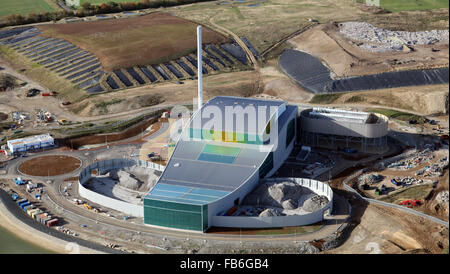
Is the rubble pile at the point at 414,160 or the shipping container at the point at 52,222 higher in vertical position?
the rubble pile at the point at 414,160

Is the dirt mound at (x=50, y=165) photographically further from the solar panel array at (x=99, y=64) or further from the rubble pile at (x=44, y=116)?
the solar panel array at (x=99, y=64)

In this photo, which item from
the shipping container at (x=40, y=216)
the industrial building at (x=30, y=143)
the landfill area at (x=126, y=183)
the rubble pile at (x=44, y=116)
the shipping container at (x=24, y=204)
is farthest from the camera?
the rubble pile at (x=44, y=116)

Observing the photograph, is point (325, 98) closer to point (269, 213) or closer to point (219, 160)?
point (219, 160)

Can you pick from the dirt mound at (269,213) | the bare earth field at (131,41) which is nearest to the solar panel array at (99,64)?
the bare earth field at (131,41)

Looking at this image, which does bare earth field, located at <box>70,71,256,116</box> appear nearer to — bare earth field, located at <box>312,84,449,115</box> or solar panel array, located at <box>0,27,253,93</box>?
solar panel array, located at <box>0,27,253,93</box>

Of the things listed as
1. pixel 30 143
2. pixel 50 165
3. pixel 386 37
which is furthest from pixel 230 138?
pixel 386 37

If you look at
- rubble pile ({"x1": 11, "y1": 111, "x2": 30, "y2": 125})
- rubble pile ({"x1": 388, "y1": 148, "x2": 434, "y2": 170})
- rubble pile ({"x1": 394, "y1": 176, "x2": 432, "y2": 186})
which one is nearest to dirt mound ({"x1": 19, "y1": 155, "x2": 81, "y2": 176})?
rubble pile ({"x1": 11, "y1": 111, "x2": 30, "y2": 125})
